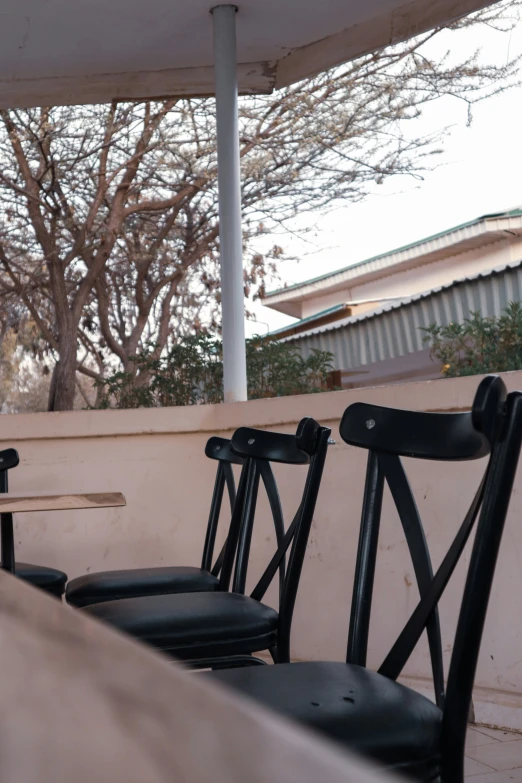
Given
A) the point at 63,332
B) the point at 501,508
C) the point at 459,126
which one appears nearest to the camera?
the point at 501,508

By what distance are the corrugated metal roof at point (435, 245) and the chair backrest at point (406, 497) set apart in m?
2.40

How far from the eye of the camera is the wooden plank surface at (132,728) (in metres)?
0.17

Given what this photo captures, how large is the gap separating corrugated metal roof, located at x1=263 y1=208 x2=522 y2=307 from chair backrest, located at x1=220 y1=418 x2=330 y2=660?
6.19ft

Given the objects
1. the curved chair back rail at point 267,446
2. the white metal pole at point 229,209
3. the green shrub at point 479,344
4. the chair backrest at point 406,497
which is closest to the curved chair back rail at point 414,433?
the chair backrest at point 406,497

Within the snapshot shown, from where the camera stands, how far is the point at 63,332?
19.3 feet

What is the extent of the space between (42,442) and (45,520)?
32 centimetres

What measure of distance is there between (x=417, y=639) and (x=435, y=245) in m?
2.90

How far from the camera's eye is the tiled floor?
1943 mm

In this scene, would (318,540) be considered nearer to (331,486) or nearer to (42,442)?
(331,486)

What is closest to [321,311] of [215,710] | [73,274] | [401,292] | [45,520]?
[401,292]

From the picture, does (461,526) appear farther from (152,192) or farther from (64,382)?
(152,192)

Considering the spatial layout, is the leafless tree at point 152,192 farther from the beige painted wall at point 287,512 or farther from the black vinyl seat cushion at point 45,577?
the black vinyl seat cushion at point 45,577

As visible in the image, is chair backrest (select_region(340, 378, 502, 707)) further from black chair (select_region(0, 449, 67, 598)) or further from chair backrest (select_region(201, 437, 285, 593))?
black chair (select_region(0, 449, 67, 598))

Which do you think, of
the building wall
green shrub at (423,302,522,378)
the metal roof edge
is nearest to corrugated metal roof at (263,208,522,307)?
the building wall
